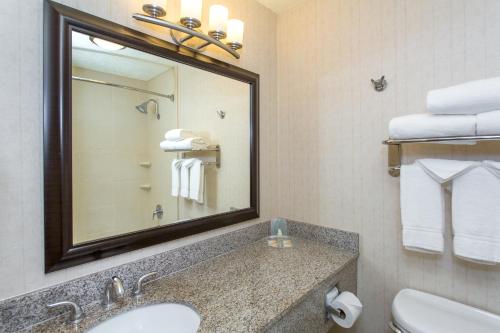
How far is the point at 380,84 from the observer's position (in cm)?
125

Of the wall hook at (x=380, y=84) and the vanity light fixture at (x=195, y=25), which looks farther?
the wall hook at (x=380, y=84)

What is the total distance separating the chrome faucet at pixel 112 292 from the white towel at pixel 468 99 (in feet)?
4.40

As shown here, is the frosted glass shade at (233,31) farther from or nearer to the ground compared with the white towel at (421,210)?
farther from the ground

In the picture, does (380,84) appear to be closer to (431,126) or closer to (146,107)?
(431,126)

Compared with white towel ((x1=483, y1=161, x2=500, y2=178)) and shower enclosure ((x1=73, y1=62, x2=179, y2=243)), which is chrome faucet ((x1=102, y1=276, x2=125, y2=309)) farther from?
white towel ((x1=483, y1=161, x2=500, y2=178))

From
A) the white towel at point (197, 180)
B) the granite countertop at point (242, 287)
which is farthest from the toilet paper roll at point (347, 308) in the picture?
the white towel at point (197, 180)

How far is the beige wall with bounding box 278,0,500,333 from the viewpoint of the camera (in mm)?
1028

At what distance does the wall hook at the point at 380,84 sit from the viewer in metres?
1.24

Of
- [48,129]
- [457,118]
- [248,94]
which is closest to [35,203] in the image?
[48,129]

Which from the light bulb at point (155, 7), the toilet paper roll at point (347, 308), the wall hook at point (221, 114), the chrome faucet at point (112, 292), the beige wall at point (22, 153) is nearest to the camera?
the beige wall at point (22, 153)

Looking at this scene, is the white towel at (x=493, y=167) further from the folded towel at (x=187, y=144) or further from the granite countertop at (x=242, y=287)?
the folded towel at (x=187, y=144)

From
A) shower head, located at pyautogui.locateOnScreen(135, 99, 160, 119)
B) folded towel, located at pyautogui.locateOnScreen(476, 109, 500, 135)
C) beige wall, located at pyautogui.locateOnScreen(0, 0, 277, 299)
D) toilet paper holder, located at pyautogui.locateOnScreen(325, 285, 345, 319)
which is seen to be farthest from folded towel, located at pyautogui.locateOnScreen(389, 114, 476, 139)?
beige wall, located at pyautogui.locateOnScreen(0, 0, 277, 299)

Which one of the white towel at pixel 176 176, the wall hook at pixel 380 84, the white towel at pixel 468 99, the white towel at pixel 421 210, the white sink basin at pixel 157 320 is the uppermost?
the wall hook at pixel 380 84

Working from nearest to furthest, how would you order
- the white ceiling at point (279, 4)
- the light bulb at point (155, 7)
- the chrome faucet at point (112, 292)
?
the chrome faucet at point (112, 292) < the light bulb at point (155, 7) < the white ceiling at point (279, 4)
